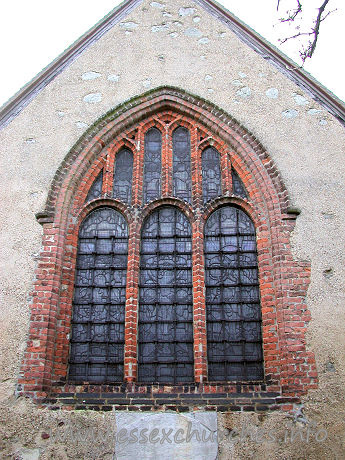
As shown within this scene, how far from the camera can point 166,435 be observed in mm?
5801

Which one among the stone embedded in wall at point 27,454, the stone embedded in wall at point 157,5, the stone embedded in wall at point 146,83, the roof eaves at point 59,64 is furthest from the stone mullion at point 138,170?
the stone embedded in wall at point 27,454

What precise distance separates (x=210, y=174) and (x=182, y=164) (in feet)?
1.56

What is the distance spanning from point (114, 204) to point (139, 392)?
2731mm

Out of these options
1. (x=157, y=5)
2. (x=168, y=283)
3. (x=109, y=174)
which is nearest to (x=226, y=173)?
(x=109, y=174)

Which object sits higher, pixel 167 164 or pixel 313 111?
pixel 313 111

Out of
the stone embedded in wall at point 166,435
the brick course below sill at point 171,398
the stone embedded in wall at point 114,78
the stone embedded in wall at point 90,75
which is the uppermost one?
the stone embedded in wall at point 90,75

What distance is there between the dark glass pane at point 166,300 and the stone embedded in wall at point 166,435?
1.81 ft

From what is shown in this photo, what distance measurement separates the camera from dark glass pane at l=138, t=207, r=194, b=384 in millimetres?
6449

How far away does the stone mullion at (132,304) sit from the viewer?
20.8ft

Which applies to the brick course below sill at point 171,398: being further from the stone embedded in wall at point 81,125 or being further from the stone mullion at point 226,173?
the stone embedded in wall at point 81,125

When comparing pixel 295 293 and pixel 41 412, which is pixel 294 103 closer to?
pixel 295 293

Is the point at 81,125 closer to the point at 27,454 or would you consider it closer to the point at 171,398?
the point at 171,398

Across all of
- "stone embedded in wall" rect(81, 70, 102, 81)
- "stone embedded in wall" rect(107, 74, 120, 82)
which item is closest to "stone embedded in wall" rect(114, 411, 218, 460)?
"stone embedded in wall" rect(107, 74, 120, 82)

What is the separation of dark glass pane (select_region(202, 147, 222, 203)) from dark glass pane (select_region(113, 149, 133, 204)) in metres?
1.13
